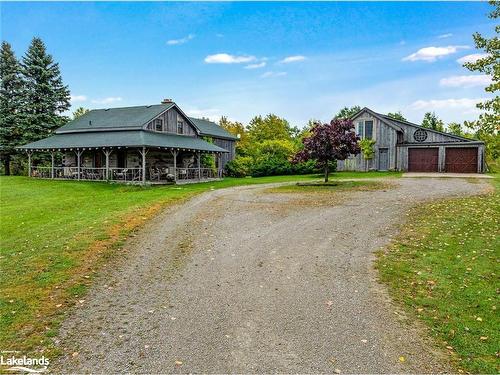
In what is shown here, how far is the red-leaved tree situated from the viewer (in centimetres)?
2288

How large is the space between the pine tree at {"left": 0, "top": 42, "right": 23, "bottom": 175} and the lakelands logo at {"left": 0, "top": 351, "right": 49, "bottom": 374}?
3755 cm

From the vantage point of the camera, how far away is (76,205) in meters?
16.8

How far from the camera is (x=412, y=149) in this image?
3619 cm

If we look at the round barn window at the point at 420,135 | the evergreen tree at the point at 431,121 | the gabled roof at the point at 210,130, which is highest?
the evergreen tree at the point at 431,121

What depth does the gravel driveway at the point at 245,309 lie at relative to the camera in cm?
459

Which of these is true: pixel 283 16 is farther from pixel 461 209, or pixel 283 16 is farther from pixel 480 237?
pixel 480 237

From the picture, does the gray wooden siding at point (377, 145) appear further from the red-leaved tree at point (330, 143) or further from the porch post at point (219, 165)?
the red-leaved tree at point (330, 143)

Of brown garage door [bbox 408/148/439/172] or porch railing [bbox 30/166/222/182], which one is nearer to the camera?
porch railing [bbox 30/166/222/182]

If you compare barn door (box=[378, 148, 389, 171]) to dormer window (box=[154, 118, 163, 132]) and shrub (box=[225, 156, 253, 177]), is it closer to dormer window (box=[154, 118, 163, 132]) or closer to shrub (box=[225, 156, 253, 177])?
shrub (box=[225, 156, 253, 177])

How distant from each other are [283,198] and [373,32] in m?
11.5

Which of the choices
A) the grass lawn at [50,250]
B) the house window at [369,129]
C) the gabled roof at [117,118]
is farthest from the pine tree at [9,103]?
the house window at [369,129]

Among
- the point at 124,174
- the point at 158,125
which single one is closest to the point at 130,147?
the point at 124,174

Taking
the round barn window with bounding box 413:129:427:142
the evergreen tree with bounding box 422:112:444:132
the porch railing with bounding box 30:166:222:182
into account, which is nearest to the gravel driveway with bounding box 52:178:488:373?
the porch railing with bounding box 30:166:222:182

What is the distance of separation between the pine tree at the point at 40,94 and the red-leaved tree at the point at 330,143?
26586 millimetres
